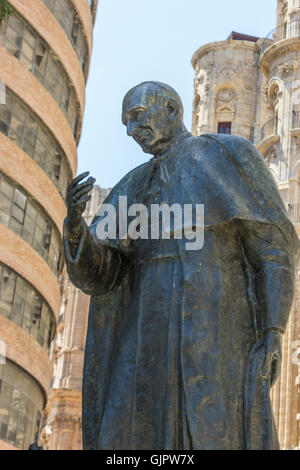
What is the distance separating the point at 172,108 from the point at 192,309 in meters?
1.31

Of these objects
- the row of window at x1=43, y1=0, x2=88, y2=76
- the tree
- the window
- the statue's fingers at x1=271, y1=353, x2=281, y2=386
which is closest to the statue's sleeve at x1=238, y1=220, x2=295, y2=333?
the statue's fingers at x1=271, y1=353, x2=281, y2=386

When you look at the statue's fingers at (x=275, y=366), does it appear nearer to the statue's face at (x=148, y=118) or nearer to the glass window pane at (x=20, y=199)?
the statue's face at (x=148, y=118)

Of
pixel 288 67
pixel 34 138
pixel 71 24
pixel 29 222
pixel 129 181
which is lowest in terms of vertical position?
pixel 129 181

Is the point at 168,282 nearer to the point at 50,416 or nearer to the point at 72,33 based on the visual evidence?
the point at 72,33

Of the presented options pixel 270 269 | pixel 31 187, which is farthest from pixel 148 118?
pixel 31 187

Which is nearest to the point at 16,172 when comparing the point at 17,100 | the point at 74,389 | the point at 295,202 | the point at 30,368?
the point at 17,100

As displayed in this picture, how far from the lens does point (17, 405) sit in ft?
92.9

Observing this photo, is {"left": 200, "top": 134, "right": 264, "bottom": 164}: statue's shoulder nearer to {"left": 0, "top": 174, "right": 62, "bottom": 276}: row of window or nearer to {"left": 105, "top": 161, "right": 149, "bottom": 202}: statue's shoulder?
{"left": 105, "top": 161, "right": 149, "bottom": 202}: statue's shoulder

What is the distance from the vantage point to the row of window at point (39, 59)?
29.2m

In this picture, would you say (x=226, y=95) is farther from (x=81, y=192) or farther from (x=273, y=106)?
(x=81, y=192)

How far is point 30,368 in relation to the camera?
29.3m

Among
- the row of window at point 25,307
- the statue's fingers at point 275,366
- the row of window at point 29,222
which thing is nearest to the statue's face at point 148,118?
the statue's fingers at point 275,366

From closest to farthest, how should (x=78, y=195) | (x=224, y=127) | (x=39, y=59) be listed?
(x=78, y=195) → (x=39, y=59) → (x=224, y=127)

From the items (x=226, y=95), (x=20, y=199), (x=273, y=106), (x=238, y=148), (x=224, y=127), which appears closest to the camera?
(x=238, y=148)
